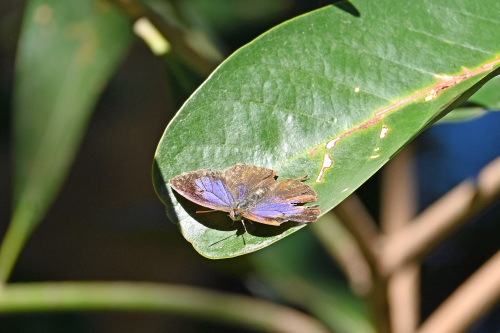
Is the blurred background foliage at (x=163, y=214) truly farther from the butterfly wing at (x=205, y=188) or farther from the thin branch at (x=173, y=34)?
the butterfly wing at (x=205, y=188)

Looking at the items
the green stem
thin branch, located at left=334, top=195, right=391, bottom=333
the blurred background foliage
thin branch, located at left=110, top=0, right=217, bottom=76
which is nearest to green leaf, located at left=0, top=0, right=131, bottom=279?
the blurred background foliage

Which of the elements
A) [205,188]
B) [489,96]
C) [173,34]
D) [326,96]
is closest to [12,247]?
[173,34]

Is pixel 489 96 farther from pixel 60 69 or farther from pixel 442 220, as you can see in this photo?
pixel 60 69

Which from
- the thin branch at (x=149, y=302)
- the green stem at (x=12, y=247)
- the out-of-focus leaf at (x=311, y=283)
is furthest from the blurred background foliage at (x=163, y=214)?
the green stem at (x=12, y=247)

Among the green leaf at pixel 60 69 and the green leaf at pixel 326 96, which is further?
the green leaf at pixel 60 69

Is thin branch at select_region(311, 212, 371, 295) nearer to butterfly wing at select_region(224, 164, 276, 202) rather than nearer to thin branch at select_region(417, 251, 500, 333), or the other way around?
thin branch at select_region(417, 251, 500, 333)

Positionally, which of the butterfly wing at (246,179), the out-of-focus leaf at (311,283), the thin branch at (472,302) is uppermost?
the butterfly wing at (246,179)
